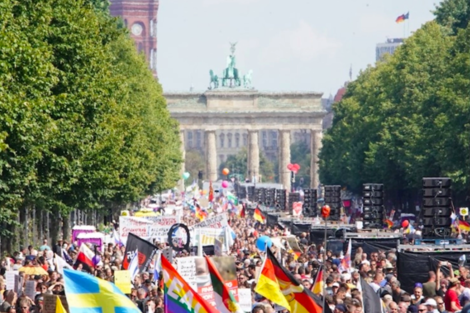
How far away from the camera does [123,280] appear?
2383cm

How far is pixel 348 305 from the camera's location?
2003 cm

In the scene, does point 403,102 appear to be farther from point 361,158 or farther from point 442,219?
point 442,219

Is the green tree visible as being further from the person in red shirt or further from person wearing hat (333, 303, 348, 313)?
person wearing hat (333, 303, 348, 313)

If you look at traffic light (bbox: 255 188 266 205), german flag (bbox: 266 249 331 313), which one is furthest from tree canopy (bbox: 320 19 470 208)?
german flag (bbox: 266 249 331 313)

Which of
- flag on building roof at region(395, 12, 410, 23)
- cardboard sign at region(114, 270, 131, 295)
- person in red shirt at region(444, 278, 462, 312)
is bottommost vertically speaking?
person in red shirt at region(444, 278, 462, 312)

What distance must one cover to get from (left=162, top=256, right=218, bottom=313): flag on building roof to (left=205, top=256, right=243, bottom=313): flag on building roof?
718mm

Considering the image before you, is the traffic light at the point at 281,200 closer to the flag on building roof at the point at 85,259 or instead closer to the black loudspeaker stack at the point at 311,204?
the black loudspeaker stack at the point at 311,204

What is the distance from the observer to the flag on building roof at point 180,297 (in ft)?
54.0

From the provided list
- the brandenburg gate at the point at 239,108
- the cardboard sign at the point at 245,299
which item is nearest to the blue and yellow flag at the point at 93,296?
the cardboard sign at the point at 245,299

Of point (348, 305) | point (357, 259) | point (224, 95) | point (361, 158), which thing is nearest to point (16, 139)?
point (357, 259)

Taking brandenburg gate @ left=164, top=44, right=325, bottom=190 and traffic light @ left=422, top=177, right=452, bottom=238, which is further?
brandenburg gate @ left=164, top=44, right=325, bottom=190

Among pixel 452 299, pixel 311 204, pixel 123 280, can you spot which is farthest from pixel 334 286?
pixel 311 204

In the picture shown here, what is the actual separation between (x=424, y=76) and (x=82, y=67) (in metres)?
45.7

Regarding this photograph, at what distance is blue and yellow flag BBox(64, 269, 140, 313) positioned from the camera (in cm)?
1530
